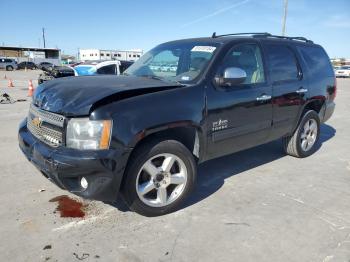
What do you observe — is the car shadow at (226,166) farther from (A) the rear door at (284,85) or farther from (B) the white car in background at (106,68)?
(B) the white car in background at (106,68)

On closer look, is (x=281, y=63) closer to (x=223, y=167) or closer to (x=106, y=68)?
(x=223, y=167)

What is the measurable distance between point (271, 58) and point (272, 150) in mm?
2056

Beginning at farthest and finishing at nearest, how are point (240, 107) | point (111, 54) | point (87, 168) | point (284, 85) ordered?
1. point (111, 54)
2. point (284, 85)
3. point (240, 107)
4. point (87, 168)

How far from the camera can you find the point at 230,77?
12.3 ft

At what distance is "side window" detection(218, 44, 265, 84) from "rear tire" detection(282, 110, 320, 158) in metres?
1.47

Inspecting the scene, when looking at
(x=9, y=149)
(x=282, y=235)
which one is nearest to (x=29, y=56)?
(x=9, y=149)

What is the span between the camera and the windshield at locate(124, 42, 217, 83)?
3.94 m

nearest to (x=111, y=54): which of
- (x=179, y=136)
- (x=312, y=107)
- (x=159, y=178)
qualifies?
(x=312, y=107)

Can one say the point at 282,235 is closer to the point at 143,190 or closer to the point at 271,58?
the point at 143,190

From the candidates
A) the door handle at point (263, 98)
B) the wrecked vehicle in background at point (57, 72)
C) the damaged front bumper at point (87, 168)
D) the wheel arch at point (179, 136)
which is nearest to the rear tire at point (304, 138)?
the door handle at point (263, 98)

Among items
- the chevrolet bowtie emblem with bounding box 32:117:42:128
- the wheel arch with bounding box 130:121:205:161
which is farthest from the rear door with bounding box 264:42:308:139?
the chevrolet bowtie emblem with bounding box 32:117:42:128

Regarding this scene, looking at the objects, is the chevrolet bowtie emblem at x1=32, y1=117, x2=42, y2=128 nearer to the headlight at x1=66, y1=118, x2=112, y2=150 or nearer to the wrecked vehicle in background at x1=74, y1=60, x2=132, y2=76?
the headlight at x1=66, y1=118, x2=112, y2=150

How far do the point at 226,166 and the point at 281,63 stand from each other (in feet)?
5.64

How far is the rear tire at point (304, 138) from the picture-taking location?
5.45m
